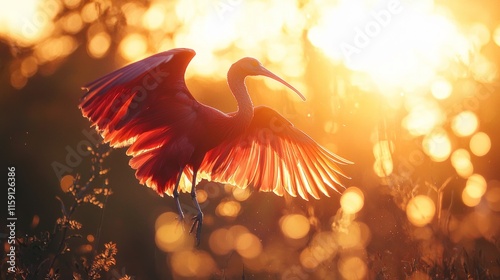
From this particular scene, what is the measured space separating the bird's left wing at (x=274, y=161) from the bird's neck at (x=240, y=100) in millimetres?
1047

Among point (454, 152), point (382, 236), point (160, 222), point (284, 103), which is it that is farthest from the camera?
point (160, 222)

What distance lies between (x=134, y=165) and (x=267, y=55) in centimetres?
567

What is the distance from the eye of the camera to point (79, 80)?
13.8 metres

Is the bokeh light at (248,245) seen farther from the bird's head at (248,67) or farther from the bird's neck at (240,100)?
the bird's head at (248,67)

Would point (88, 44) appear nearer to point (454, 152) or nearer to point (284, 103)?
point (284, 103)

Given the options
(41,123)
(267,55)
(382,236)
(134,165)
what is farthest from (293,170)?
(41,123)

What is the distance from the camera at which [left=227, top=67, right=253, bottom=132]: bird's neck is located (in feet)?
21.7

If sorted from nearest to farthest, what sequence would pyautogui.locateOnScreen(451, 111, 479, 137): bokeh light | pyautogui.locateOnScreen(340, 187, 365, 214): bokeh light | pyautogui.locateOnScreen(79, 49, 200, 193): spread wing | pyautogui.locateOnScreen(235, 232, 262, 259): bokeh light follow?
pyautogui.locateOnScreen(79, 49, 200, 193): spread wing → pyautogui.locateOnScreen(340, 187, 365, 214): bokeh light → pyautogui.locateOnScreen(451, 111, 479, 137): bokeh light → pyautogui.locateOnScreen(235, 232, 262, 259): bokeh light

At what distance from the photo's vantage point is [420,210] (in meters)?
5.87

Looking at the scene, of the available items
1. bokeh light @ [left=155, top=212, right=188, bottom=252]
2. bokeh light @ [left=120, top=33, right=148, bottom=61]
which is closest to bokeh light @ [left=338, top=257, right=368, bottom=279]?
bokeh light @ [left=155, top=212, right=188, bottom=252]

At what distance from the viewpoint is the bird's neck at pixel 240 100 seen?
21.7 ft

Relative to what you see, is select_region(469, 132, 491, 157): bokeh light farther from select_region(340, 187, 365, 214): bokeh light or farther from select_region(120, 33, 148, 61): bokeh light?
select_region(120, 33, 148, 61): bokeh light

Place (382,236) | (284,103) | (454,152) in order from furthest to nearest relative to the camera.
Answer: (284,103) → (454,152) → (382,236)

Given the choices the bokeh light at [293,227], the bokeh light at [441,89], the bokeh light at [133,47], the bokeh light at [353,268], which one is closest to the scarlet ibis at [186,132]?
the bokeh light at [293,227]
